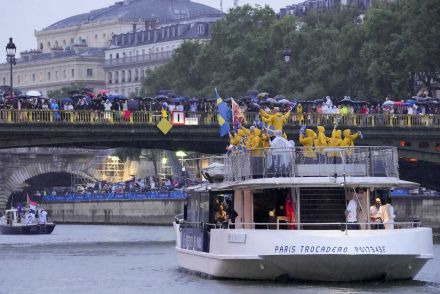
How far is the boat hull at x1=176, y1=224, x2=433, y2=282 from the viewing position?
53781 mm

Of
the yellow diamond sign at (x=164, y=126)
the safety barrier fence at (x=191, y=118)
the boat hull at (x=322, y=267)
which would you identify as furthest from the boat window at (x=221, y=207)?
the yellow diamond sign at (x=164, y=126)

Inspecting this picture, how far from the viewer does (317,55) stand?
144 meters

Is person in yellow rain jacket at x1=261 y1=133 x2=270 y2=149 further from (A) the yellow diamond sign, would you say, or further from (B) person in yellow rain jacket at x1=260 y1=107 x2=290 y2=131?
(A) the yellow diamond sign

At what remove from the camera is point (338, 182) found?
5462 centimetres

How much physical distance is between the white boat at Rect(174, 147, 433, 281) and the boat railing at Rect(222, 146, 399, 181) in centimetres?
3

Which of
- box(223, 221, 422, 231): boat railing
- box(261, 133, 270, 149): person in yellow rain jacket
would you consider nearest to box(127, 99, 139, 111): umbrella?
box(261, 133, 270, 149): person in yellow rain jacket

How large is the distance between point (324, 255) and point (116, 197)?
80.5 meters

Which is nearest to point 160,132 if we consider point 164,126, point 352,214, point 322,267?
point 164,126

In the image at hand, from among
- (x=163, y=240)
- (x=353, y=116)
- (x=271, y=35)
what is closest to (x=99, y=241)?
(x=163, y=240)

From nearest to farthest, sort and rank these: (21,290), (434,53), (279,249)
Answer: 1. (279,249)
2. (21,290)
3. (434,53)

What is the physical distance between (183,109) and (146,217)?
36679mm

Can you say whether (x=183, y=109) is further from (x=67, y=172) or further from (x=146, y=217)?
(x=67, y=172)

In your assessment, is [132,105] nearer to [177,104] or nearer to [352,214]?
[177,104]

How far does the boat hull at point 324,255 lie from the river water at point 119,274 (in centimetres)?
32
